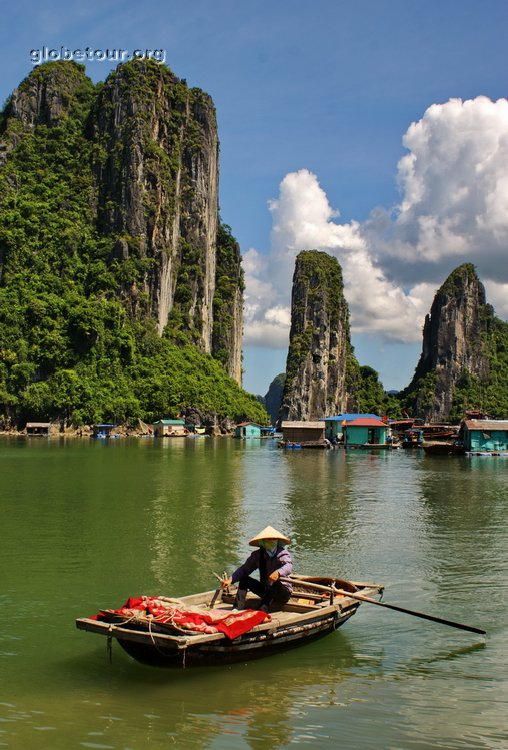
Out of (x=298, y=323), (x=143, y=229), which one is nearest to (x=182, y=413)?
(x=143, y=229)

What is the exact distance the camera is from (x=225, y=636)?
9.95 m

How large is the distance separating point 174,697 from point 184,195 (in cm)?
12981

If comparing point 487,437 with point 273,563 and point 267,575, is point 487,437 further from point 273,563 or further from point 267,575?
point 267,575

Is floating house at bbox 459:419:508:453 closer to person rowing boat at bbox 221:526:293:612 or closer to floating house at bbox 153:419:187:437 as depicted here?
floating house at bbox 153:419:187:437

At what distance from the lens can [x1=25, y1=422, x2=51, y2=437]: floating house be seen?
328 feet

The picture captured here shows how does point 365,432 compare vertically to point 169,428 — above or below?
below

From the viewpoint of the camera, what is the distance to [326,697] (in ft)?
31.8

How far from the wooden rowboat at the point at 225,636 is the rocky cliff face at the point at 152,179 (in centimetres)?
10789

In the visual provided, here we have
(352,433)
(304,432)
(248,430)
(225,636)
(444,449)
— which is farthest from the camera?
(248,430)

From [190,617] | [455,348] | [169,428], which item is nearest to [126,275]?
[169,428]

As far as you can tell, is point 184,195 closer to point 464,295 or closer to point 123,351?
point 123,351

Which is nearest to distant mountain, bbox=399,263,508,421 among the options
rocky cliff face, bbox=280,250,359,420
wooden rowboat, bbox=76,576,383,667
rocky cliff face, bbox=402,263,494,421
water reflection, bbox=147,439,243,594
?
rocky cliff face, bbox=402,263,494,421

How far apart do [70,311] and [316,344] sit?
64863mm

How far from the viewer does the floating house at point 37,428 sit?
328 ft
